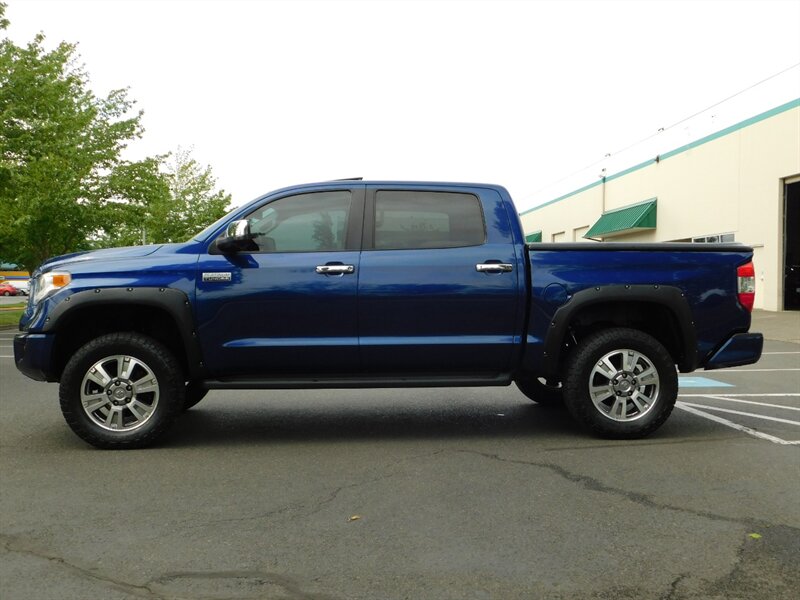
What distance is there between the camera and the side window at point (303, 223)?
20.4ft

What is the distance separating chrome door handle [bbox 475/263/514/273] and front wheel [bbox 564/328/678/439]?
875mm

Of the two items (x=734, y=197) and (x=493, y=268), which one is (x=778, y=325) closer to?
(x=734, y=197)

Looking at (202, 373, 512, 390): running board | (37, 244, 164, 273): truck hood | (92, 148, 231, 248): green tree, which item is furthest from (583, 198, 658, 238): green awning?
(37, 244, 164, 273): truck hood

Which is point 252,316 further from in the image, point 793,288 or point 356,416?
point 793,288

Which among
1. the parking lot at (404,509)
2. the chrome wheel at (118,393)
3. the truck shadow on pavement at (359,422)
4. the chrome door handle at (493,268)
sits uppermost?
the chrome door handle at (493,268)

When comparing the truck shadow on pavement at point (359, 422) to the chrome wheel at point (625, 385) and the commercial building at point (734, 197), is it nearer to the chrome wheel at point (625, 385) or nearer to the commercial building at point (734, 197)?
the chrome wheel at point (625, 385)

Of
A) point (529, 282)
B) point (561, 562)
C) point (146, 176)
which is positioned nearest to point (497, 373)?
point (529, 282)


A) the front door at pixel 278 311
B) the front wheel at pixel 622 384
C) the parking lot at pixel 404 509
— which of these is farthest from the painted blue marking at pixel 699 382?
the front door at pixel 278 311

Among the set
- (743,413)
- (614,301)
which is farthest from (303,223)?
(743,413)

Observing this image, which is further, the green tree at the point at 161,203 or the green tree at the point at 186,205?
the green tree at the point at 186,205

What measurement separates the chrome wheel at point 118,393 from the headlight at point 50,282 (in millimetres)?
645

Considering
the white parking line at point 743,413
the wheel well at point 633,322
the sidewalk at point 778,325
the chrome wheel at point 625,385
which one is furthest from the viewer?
Result: the sidewalk at point 778,325

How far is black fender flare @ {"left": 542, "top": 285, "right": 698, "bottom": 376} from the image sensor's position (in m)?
6.09

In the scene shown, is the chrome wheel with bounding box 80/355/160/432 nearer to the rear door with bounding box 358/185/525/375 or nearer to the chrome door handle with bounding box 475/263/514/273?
the rear door with bounding box 358/185/525/375
